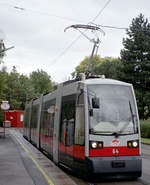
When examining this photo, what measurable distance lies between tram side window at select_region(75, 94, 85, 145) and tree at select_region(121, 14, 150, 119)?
33483 mm

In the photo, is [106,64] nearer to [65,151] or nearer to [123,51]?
[123,51]

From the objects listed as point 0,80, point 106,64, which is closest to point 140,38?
point 106,64

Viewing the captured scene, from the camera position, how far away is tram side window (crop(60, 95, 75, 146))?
390 inches

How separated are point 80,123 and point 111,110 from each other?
0.93 metres

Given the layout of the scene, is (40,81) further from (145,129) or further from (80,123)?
(80,123)

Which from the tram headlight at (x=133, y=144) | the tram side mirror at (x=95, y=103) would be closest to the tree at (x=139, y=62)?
the tram headlight at (x=133, y=144)

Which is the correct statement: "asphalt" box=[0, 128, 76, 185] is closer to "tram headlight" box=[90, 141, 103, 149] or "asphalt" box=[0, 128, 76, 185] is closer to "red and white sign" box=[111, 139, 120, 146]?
"tram headlight" box=[90, 141, 103, 149]

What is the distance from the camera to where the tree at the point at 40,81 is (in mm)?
95750

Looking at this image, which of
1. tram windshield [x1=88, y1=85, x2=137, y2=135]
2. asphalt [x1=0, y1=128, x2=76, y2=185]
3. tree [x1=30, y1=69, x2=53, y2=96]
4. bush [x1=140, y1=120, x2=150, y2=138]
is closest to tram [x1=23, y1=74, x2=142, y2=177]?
tram windshield [x1=88, y1=85, x2=137, y2=135]

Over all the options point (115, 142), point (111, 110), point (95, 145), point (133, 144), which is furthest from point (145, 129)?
point (95, 145)

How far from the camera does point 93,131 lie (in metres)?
8.75

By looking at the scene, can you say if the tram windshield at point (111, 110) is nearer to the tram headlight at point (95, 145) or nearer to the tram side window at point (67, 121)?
the tram headlight at point (95, 145)

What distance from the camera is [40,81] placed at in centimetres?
9725

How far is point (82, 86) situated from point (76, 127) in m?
1.17
